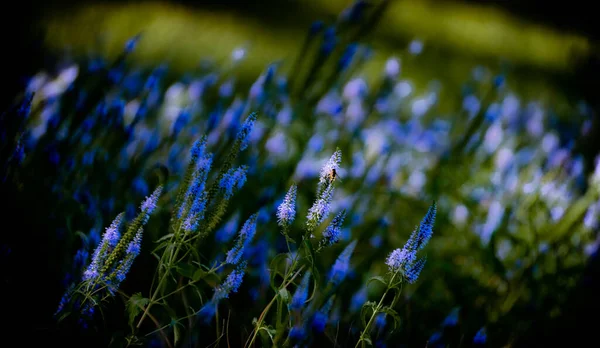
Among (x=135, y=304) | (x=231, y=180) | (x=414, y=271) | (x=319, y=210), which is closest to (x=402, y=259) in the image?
(x=414, y=271)

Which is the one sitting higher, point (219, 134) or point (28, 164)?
point (219, 134)

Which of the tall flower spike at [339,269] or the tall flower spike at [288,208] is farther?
the tall flower spike at [339,269]

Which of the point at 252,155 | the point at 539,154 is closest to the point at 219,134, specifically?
the point at 252,155

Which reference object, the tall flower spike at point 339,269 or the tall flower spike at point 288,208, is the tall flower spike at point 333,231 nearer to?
the tall flower spike at point 288,208

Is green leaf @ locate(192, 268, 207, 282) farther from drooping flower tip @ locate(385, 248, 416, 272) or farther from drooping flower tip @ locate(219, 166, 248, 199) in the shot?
drooping flower tip @ locate(385, 248, 416, 272)

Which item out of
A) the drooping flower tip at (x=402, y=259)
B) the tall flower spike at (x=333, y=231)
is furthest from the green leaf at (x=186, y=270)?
the drooping flower tip at (x=402, y=259)

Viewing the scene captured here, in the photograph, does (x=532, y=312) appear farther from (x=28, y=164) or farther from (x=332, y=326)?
(x=28, y=164)

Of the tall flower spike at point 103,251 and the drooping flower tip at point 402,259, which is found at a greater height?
the drooping flower tip at point 402,259

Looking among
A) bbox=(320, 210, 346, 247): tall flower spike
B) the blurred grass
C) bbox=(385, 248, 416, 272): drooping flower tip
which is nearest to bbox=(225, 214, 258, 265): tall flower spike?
bbox=(320, 210, 346, 247): tall flower spike
